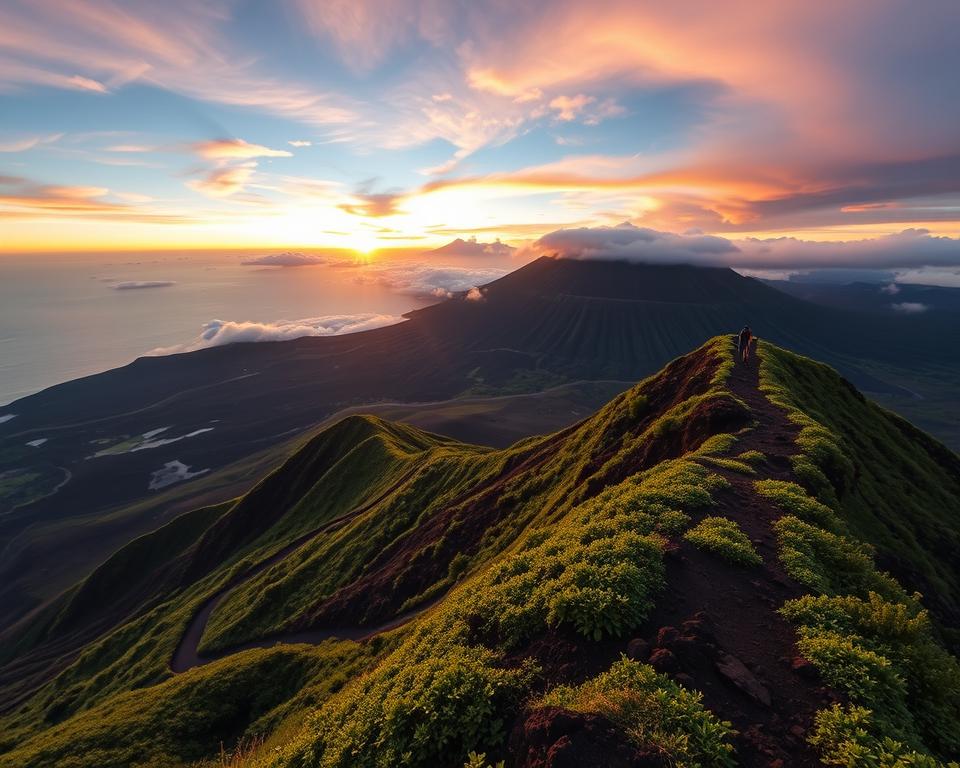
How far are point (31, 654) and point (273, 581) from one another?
7674 centimetres

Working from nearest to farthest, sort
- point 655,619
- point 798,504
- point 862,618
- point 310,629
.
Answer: point 862,618 < point 655,619 < point 798,504 < point 310,629

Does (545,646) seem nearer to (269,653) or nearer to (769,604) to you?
(769,604)

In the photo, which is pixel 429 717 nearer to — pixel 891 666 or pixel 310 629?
pixel 891 666

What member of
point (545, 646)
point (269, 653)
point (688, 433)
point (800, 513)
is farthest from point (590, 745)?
point (269, 653)

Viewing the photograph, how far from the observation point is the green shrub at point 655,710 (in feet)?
22.4

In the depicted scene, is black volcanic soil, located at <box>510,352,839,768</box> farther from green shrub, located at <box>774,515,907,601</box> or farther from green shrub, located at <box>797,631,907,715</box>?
green shrub, located at <box>774,515,907,601</box>

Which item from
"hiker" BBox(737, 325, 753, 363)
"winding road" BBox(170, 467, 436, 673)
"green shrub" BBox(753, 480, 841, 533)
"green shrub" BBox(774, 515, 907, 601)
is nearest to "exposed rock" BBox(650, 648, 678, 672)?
"green shrub" BBox(774, 515, 907, 601)

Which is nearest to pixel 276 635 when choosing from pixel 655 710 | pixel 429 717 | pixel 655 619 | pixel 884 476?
pixel 429 717

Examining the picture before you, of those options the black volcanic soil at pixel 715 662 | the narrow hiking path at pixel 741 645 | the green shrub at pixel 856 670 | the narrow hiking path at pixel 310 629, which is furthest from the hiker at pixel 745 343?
the green shrub at pixel 856 670

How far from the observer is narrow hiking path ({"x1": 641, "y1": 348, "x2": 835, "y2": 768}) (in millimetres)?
7680

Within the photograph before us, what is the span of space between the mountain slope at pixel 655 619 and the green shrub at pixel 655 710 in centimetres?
4

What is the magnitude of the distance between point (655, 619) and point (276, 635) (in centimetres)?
4891

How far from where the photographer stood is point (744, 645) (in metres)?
9.62

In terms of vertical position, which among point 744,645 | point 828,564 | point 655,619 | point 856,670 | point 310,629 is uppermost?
point 856,670
